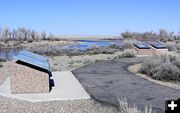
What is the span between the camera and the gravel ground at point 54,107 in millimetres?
10601

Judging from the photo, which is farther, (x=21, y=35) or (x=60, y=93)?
(x=21, y=35)

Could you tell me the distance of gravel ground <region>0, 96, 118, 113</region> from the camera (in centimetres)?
1060

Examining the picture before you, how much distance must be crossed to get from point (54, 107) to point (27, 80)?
2.87 metres

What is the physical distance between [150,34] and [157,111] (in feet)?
368

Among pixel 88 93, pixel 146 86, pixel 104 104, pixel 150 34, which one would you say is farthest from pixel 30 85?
pixel 150 34

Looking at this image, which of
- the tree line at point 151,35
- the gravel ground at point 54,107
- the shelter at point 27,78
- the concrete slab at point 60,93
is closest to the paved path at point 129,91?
the concrete slab at point 60,93

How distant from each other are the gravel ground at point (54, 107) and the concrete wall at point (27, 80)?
1432 millimetres

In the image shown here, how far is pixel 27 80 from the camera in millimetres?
13586

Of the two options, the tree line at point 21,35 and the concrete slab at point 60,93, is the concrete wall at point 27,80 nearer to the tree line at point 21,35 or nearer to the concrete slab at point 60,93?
the concrete slab at point 60,93

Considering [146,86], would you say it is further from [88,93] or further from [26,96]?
[26,96]

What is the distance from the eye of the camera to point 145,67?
20438 mm

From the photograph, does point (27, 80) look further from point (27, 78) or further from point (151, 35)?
point (151, 35)

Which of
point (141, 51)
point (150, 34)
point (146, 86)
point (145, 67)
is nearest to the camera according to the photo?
point (146, 86)

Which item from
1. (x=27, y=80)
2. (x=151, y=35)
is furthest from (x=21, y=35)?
(x=27, y=80)
